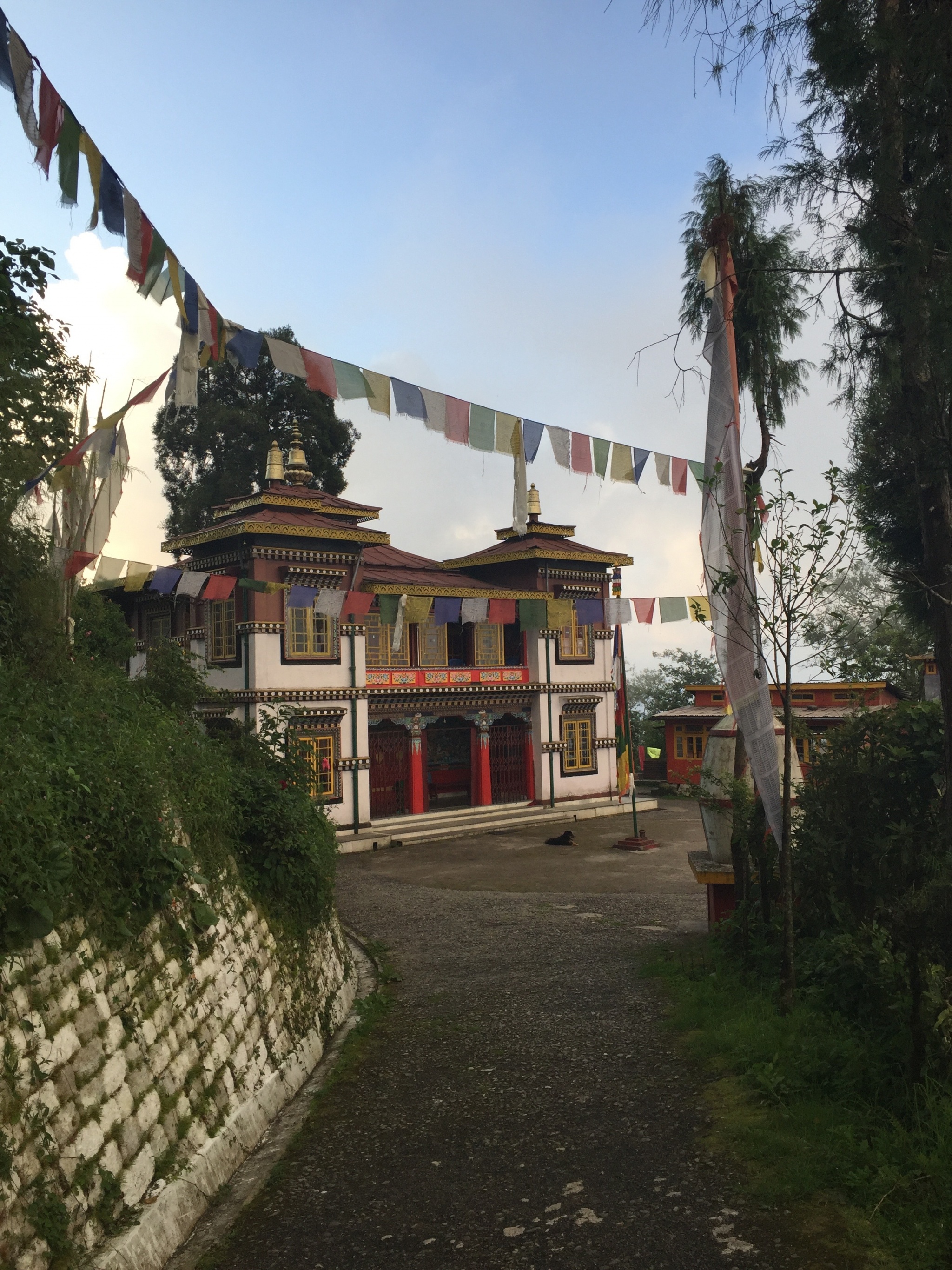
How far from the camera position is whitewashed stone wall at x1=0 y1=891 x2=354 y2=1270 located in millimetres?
4664

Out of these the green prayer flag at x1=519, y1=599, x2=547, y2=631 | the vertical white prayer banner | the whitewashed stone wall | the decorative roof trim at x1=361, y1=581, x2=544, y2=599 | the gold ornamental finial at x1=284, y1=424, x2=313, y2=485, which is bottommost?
the whitewashed stone wall

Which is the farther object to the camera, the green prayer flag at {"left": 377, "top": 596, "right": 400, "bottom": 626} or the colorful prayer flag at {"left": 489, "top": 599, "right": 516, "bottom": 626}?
the colorful prayer flag at {"left": 489, "top": 599, "right": 516, "bottom": 626}

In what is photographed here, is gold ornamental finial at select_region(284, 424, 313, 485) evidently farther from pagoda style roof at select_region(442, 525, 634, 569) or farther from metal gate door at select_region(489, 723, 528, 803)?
metal gate door at select_region(489, 723, 528, 803)

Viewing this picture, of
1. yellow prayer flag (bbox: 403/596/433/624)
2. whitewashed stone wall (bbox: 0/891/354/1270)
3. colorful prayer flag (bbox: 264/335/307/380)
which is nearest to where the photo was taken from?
whitewashed stone wall (bbox: 0/891/354/1270)

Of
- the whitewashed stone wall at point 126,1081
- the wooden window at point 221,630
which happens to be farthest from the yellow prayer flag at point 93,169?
the wooden window at point 221,630

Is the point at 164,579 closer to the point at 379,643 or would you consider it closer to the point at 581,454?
the point at 379,643

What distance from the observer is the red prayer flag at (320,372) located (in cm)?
1057

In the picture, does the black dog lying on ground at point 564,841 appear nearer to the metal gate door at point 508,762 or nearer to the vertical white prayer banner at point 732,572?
the metal gate door at point 508,762

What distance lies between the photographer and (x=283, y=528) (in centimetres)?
2272

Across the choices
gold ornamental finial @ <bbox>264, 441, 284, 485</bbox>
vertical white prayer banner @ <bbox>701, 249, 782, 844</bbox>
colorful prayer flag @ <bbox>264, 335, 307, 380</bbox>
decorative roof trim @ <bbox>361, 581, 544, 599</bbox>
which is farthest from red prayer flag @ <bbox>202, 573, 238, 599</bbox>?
vertical white prayer banner @ <bbox>701, 249, 782, 844</bbox>

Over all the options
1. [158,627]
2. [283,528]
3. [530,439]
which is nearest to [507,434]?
[530,439]

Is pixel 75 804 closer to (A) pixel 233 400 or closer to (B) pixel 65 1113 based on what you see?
(B) pixel 65 1113

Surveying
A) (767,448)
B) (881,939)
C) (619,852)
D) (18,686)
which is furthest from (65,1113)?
(619,852)

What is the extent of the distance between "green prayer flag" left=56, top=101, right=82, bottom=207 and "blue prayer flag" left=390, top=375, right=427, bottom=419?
3.88 metres
